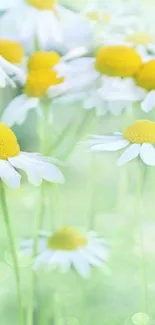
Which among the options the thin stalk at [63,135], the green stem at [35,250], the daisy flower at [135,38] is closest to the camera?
the green stem at [35,250]

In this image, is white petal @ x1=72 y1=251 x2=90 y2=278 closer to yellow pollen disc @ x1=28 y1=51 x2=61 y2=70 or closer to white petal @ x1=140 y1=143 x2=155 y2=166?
white petal @ x1=140 y1=143 x2=155 y2=166

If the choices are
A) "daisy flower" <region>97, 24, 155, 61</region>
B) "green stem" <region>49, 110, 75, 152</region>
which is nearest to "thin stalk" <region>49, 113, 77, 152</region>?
"green stem" <region>49, 110, 75, 152</region>

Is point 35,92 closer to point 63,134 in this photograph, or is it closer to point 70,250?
point 63,134

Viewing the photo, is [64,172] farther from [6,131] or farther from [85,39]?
[85,39]

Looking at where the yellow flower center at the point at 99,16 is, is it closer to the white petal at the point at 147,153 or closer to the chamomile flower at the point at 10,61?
the chamomile flower at the point at 10,61

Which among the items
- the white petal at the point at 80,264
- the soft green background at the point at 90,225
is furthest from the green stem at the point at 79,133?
the white petal at the point at 80,264

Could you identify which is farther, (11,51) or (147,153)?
(11,51)

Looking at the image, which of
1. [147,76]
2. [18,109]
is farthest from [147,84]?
[18,109]
